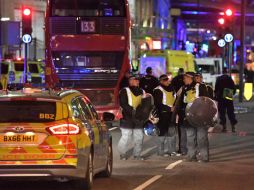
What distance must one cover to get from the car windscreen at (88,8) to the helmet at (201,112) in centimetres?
963

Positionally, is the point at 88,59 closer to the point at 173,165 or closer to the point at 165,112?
the point at 165,112

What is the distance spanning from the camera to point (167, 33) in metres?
69.8

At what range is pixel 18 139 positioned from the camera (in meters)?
9.77

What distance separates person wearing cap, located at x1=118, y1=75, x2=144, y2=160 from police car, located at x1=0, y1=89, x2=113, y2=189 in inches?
177

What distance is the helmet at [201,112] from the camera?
14.2 meters

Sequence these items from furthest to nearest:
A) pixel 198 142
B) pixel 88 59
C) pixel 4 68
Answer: pixel 4 68 → pixel 88 59 → pixel 198 142

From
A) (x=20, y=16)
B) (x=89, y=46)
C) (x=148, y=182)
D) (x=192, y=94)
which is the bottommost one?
(x=148, y=182)

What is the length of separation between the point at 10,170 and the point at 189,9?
80676mm

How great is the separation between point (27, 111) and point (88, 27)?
45.7ft

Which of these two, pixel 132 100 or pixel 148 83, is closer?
pixel 132 100

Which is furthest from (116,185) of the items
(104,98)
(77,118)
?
(104,98)

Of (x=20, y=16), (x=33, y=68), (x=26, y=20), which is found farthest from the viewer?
(x=20, y=16)

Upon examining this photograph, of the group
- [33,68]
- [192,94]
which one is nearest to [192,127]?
[192,94]

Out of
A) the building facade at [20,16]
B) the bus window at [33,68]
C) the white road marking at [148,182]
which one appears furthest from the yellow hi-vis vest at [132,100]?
the building facade at [20,16]
